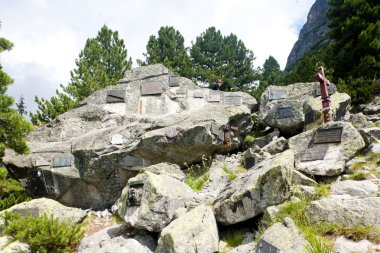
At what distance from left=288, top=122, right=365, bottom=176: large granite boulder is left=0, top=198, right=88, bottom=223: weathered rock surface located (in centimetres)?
744

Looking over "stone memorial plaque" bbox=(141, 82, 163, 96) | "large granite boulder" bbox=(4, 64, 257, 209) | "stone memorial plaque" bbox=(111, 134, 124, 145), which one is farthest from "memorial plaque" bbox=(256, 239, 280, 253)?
"stone memorial plaque" bbox=(141, 82, 163, 96)

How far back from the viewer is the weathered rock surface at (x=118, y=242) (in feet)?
27.6

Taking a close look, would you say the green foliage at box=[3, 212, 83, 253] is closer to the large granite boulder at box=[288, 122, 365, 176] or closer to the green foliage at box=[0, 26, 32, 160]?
the green foliage at box=[0, 26, 32, 160]

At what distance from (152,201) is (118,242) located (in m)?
1.48

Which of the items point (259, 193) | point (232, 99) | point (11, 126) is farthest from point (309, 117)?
point (11, 126)

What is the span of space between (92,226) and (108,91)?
7247 mm

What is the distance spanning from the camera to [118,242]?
8.84 metres

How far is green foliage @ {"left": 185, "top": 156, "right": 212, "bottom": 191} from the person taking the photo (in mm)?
11508

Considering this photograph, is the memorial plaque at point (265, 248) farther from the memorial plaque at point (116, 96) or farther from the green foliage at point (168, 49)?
the green foliage at point (168, 49)

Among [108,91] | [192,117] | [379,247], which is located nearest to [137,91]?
[108,91]

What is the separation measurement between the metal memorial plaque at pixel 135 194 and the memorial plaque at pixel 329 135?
5412 mm

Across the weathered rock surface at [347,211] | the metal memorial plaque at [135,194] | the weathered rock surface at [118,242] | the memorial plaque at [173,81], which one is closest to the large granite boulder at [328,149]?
the weathered rock surface at [347,211]

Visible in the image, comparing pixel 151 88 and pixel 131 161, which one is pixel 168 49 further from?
pixel 131 161

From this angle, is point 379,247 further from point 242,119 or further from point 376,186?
point 242,119
